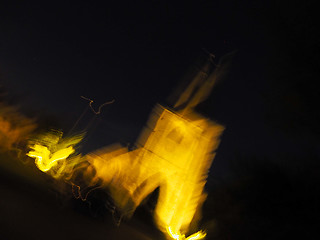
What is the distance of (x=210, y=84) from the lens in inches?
388

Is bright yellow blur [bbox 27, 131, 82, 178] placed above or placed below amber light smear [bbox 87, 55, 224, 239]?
below

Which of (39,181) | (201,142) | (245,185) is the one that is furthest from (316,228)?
(39,181)

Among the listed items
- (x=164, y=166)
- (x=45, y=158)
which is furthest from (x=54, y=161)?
(x=164, y=166)

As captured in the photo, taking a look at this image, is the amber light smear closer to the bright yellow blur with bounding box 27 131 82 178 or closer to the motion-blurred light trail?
the motion-blurred light trail

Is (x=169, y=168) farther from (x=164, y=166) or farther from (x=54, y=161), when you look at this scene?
(x=54, y=161)

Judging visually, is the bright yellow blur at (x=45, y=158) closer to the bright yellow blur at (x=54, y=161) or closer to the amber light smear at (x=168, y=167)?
the bright yellow blur at (x=54, y=161)

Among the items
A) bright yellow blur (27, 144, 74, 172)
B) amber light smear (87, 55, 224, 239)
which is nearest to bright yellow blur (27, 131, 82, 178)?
bright yellow blur (27, 144, 74, 172)

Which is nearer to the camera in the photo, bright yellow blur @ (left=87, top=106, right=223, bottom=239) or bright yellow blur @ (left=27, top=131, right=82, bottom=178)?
bright yellow blur @ (left=27, top=131, right=82, bottom=178)

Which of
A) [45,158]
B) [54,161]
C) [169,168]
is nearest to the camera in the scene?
[54,161]

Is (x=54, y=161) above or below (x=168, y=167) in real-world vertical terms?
below

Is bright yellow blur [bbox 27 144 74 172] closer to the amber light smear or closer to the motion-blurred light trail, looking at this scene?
the motion-blurred light trail

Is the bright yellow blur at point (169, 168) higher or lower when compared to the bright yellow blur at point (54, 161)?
higher

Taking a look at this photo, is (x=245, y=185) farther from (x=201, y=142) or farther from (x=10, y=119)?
(x=10, y=119)

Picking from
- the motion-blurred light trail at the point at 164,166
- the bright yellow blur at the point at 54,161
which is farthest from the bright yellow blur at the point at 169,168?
the bright yellow blur at the point at 54,161
